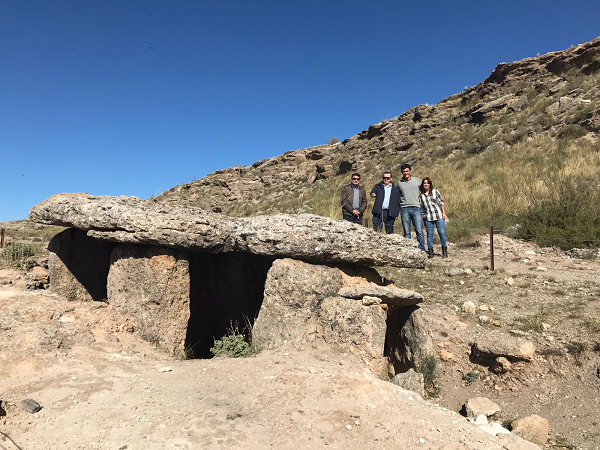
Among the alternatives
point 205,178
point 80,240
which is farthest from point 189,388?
point 205,178

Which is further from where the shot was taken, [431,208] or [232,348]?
[431,208]

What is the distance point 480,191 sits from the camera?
37.2 feet

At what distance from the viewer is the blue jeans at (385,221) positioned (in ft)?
23.4

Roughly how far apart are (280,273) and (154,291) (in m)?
1.45

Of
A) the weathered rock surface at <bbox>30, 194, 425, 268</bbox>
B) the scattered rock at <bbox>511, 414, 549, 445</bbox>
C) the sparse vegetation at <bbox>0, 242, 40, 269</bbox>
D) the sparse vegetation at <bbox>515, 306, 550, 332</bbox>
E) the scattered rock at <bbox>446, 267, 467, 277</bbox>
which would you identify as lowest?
the scattered rock at <bbox>511, 414, 549, 445</bbox>

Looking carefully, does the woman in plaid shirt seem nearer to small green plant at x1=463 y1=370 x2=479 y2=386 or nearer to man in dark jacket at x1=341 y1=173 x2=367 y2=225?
man in dark jacket at x1=341 y1=173 x2=367 y2=225

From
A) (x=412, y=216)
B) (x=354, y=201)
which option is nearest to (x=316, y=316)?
(x=354, y=201)

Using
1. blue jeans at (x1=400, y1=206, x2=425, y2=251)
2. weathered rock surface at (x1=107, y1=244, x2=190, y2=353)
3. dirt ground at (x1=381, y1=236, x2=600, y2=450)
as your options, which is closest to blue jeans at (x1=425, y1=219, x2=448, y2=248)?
blue jeans at (x1=400, y1=206, x2=425, y2=251)

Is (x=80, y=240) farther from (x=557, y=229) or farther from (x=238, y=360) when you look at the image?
(x=557, y=229)

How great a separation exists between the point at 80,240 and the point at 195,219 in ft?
6.93

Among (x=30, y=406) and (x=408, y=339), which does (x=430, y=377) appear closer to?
(x=408, y=339)

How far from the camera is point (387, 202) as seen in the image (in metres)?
7.14

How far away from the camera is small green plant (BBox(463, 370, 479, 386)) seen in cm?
427

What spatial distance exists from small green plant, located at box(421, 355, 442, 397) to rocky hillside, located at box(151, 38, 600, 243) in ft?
17.9
